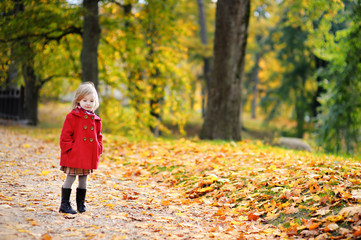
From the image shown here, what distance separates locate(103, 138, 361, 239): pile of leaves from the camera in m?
3.99

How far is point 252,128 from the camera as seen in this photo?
2845cm

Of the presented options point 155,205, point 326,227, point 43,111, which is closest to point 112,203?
point 155,205

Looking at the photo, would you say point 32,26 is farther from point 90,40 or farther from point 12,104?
point 12,104

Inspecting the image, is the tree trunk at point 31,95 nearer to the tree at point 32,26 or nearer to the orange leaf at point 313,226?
the tree at point 32,26

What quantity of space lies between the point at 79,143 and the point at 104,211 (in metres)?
1.01

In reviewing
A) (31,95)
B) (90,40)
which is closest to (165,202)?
(90,40)

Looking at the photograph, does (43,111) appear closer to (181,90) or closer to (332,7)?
(181,90)

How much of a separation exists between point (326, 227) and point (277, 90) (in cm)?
2090

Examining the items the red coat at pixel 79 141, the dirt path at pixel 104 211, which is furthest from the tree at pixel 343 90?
the red coat at pixel 79 141

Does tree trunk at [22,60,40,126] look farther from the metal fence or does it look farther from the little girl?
the little girl

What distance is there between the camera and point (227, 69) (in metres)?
Result: 10.8

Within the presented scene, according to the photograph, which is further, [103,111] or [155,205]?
[103,111]

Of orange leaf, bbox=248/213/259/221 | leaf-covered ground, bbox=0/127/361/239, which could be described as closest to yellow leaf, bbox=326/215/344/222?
leaf-covered ground, bbox=0/127/361/239

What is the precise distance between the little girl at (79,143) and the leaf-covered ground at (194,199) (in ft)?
1.22
